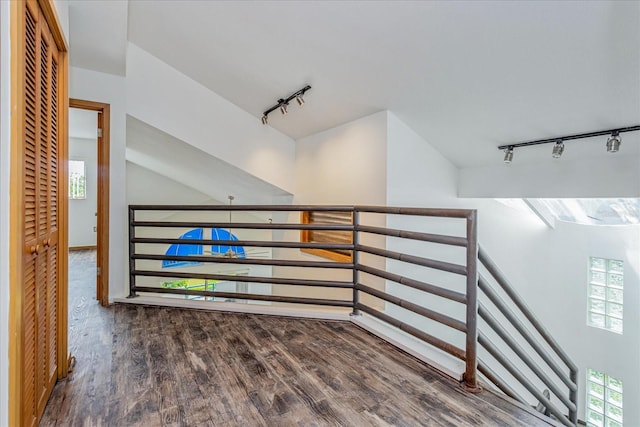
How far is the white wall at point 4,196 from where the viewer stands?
99 centimetres

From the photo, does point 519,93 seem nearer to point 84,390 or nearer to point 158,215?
point 84,390

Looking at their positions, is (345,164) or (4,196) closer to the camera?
(4,196)

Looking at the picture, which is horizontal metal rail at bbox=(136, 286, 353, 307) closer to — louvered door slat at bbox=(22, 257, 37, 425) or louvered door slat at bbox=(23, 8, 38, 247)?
louvered door slat at bbox=(22, 257, 37, 425)

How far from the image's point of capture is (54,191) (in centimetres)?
173

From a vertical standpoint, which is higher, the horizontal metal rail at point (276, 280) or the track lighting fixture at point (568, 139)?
the track lighting fixture at point (568, 139)

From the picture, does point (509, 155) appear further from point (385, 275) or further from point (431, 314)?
point (431, 314)

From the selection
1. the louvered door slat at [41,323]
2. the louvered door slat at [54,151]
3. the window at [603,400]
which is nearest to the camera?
the louvered door slat at [41,323]

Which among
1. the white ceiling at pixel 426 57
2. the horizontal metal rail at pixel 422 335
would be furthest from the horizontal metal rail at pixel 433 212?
the white ceiling at pixel 426 57

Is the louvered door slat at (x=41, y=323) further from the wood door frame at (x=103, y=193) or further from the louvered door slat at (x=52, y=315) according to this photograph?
the wood door frame at (x=103, y=193)

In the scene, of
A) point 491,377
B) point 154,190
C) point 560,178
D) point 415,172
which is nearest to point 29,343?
point 491,377

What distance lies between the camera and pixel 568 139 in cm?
282

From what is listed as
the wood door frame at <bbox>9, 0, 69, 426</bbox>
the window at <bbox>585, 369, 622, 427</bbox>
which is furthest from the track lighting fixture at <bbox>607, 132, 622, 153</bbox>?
the window at <bbox>585, 369, 622, 427</bbox>

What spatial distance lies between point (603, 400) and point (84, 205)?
10.2 meters

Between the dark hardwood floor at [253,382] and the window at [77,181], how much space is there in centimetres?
563
